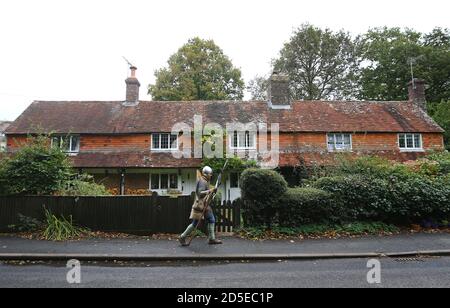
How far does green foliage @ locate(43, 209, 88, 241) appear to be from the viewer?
8.93 meters

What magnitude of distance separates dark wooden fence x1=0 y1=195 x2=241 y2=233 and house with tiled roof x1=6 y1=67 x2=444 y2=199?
26.5ft

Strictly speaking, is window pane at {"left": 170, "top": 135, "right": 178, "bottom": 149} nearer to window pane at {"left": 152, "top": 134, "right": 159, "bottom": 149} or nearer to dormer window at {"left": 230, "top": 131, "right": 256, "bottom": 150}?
window pane at {"left": 152, "top": 134, "right": 159, "bottom": 149}

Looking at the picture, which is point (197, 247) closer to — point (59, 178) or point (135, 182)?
point (59, 178)

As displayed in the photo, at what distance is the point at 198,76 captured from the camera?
35.4m

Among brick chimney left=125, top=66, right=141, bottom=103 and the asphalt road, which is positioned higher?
brick chimney left=125, top=66, right=141, bottom=103

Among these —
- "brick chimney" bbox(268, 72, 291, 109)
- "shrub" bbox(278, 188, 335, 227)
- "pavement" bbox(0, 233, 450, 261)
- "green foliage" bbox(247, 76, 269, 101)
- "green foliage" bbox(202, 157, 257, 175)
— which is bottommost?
"pavement" bbox(0, 233, 450, 261)

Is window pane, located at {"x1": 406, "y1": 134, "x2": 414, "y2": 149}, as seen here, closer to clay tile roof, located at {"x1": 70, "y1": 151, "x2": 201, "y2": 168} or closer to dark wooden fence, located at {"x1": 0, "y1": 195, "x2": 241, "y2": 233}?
clay tile roof, located at {"x1": 70, "y1": 151, "x2": 201, "y2": 168}

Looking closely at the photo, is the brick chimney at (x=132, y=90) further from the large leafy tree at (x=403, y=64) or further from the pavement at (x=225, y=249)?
the large leafy tree at (x=403, y=64)

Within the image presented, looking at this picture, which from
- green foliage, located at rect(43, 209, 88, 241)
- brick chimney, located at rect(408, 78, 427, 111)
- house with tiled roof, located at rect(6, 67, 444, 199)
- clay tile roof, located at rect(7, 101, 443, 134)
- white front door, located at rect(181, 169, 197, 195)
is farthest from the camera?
brick chimney, located at rect(408, 78, 427, 111)

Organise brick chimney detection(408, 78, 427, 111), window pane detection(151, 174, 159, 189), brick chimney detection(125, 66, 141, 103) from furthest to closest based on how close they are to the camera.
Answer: brick chimney detection(408, 78, 427, 111)
brick chimney detection(125, 66, 141, 103)
window pane detection(151, 174, 159, 189)

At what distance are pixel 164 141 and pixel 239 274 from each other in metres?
14.7

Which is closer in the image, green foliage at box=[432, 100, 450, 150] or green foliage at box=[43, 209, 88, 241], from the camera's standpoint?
green foliage at box=[43, 209, 88, 241]

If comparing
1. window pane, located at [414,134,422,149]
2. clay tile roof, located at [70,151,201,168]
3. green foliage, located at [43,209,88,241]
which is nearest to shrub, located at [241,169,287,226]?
green foliage, located at [43,209,88,241]
